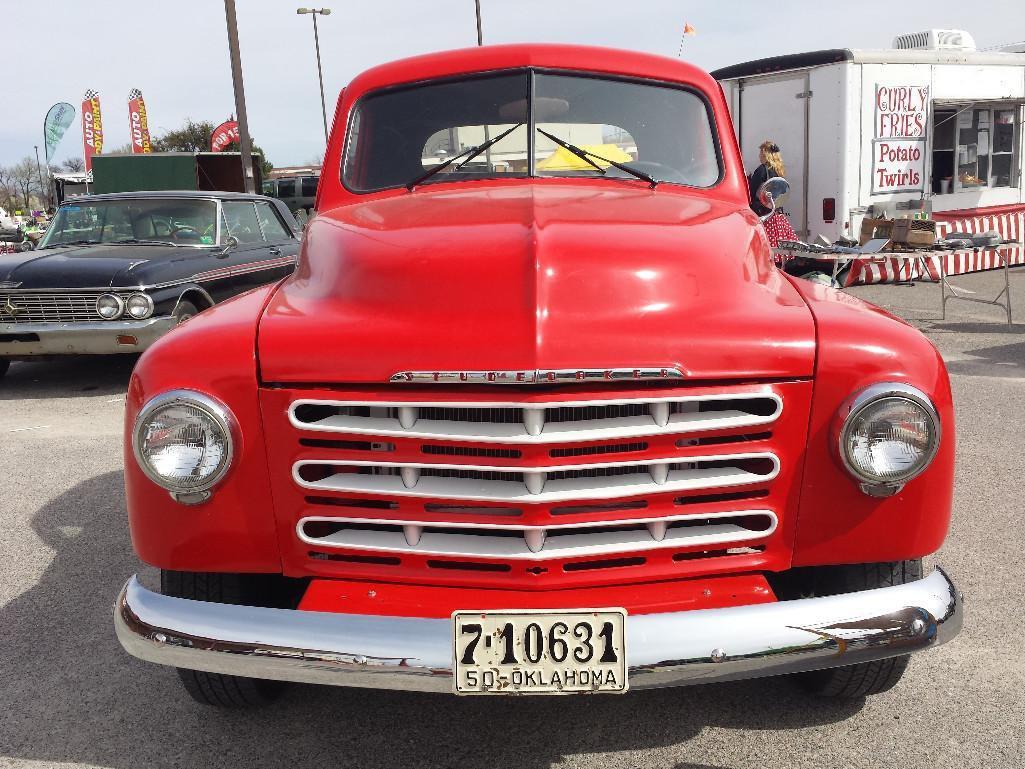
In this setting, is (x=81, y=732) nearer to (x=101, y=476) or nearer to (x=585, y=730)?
(x=585, y=730)

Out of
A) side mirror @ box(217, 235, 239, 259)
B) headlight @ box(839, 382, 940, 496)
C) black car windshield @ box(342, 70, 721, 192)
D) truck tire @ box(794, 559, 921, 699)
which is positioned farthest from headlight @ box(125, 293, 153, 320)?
headlight @ box(839, 382, 940, 496)

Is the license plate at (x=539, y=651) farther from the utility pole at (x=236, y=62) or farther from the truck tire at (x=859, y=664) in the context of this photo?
the utility pole at (x=236, y=62)

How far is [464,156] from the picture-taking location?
3.31 meters

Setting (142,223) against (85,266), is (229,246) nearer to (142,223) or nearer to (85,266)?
(142,223)

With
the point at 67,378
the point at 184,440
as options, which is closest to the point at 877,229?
the point at 67,378

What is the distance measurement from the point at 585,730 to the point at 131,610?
123cm

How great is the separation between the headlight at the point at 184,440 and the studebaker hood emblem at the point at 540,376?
1.42 ft

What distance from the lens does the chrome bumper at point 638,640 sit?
75.4 inches

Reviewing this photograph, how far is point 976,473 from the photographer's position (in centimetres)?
453

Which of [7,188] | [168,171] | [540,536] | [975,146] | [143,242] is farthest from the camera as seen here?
[7,188]

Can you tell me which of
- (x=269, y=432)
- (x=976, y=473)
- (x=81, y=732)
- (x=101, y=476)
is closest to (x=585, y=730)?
(x=269, y=432)

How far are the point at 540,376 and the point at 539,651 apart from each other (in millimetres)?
577

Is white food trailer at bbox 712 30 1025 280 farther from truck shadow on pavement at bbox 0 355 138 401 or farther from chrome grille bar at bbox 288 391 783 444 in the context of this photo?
chrome grille bar at bbox 288 391 783 444

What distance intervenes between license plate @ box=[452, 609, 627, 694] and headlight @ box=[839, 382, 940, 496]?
65 cm
